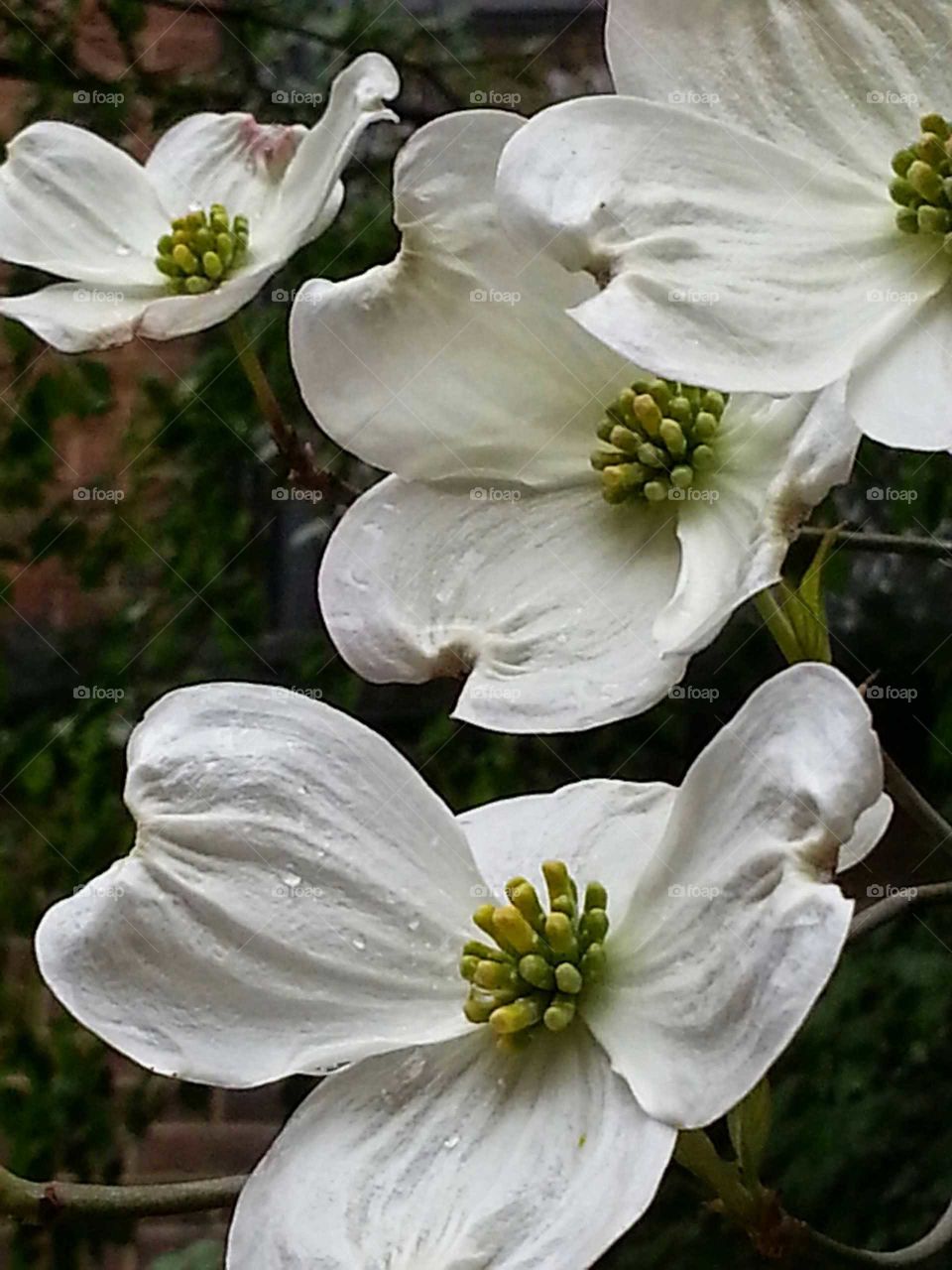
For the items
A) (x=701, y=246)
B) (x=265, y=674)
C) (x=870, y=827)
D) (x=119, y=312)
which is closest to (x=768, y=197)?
(x=701, y=246)

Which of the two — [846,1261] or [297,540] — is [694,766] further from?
[297,540]

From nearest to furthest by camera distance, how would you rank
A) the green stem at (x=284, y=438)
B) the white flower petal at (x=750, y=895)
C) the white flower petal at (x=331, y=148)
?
1. the white flower petal at (x=750, y=895)
2. the white flower petal at (x=331, y=148)
3. the green stem at (x=284, y=438)

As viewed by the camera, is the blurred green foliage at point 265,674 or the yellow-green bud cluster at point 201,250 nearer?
the yellow-green bud cluster at point 201,250

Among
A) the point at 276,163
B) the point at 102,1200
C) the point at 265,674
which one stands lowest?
the point at 265,674

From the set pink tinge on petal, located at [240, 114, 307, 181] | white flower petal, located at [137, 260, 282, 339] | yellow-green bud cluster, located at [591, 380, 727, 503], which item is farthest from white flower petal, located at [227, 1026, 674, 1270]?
pink tinge on petal, located at [240, 114, 307, 181]

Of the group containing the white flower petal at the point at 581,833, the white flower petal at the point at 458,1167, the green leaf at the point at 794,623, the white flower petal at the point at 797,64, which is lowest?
the white flower petal at the point at 458,1167

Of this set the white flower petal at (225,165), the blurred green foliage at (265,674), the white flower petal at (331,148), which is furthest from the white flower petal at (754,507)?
the blurred green foliage at (265,674)

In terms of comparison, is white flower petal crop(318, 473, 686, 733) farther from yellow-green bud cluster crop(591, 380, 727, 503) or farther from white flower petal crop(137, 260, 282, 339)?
white flower petal crop(137, 260, 282, 339)

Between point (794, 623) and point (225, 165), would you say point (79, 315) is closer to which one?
point (225, 165)

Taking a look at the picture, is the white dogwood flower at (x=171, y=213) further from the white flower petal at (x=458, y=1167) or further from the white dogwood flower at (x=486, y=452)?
the white flower petal at (x=458, y=1167)
